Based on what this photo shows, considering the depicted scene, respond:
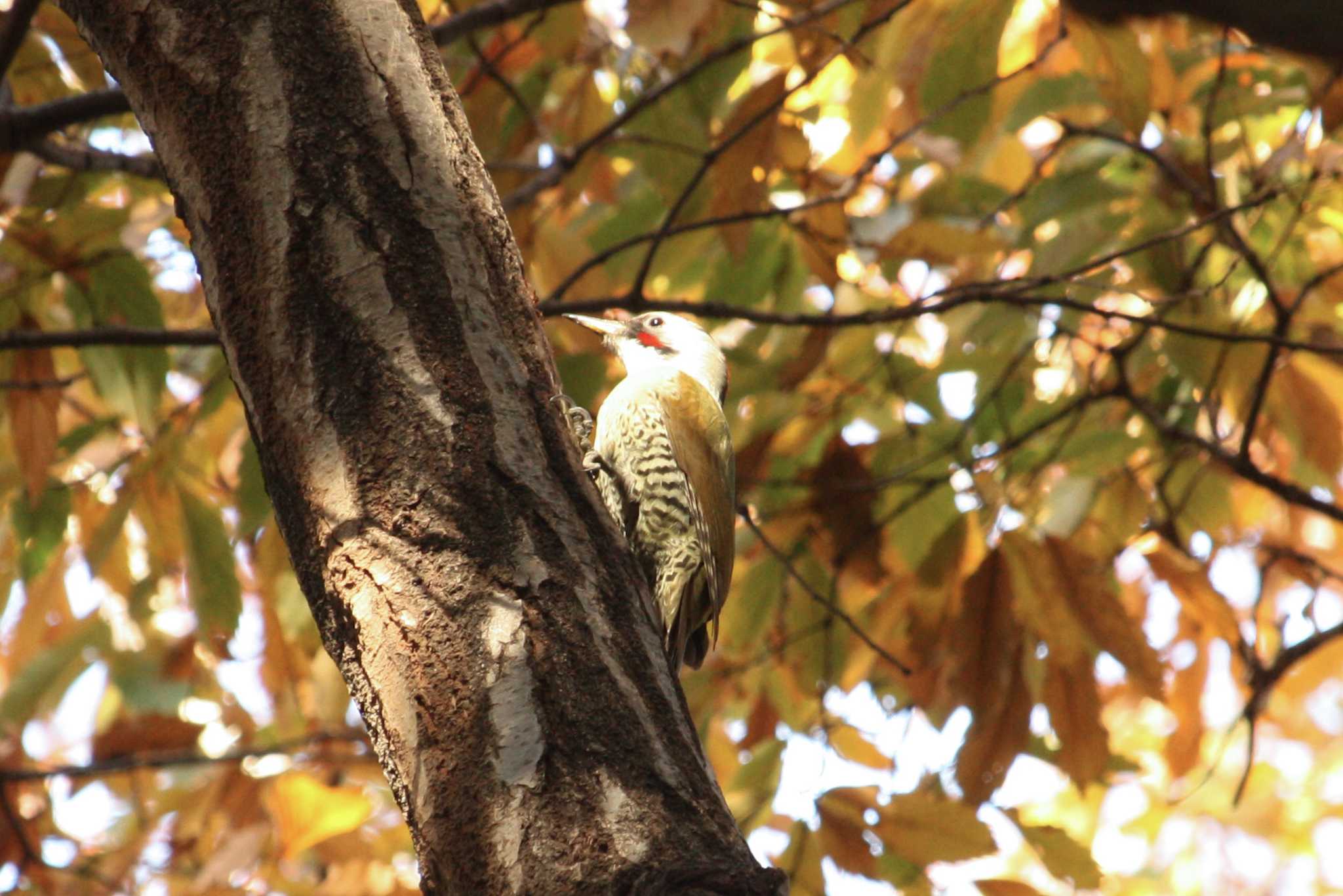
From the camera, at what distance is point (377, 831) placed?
4.70 metres

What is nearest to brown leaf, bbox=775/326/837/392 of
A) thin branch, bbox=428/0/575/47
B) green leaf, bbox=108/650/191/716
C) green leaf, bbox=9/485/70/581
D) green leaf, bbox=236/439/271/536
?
thin branch, bbox=428/0/575/47

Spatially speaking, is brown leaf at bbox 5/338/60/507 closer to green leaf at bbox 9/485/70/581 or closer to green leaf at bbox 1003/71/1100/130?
green leaf at bbox 9/485/70/581

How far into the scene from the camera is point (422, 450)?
5.32ft

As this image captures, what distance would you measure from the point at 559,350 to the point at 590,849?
8.84 ft

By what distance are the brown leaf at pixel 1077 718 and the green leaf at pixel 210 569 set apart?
2125mm

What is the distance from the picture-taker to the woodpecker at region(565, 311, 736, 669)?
348 cm

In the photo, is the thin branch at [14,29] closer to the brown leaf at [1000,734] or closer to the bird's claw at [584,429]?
the bird's claw at [584,429]

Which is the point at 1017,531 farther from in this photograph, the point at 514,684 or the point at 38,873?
the point at 38,873

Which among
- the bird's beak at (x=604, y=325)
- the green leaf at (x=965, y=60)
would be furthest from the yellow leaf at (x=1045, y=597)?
the bird's beak at (x=604, y=325)

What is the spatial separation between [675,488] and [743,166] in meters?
0.95

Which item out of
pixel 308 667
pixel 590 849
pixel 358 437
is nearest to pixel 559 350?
pixel 308 667

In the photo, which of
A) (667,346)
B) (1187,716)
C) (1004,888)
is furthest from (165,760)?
(1187,716)

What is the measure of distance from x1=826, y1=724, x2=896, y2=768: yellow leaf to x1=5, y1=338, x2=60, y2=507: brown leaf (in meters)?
2.41

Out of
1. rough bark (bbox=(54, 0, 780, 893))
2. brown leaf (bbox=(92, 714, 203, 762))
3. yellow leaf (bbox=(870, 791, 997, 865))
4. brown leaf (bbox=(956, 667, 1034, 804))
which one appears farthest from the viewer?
brown leaf (bbox=(92, 714, 203, 762))
